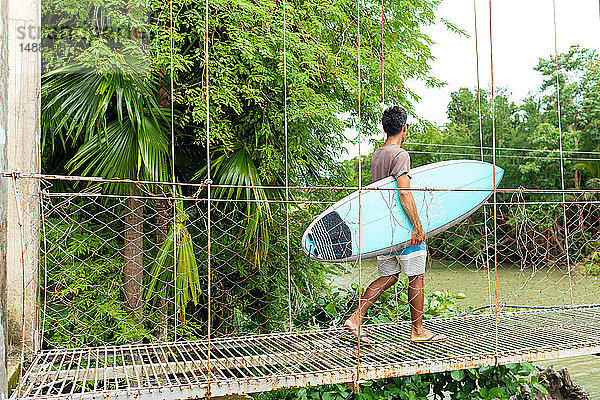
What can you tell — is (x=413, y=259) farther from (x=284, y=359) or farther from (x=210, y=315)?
(x=210, y=315)

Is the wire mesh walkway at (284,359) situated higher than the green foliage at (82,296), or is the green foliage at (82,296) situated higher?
the green foliage at (82,296)

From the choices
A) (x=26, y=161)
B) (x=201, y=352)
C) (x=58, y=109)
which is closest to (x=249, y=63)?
(x=58, y=109)

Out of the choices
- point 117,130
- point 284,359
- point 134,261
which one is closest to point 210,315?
point 284,359

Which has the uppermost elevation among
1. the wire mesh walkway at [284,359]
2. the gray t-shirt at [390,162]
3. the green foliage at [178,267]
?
the gray t-shirt at [390,162]

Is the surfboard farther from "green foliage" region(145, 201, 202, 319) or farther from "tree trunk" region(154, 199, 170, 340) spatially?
"tree trunk" region(154, 199, 170, 340)

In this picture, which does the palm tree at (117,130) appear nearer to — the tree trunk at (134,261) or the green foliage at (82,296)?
the tree trunk at (134,261)

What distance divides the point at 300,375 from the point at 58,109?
2242 mm

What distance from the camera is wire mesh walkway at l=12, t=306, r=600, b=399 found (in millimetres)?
2430

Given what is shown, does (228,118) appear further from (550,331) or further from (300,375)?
(550,331)

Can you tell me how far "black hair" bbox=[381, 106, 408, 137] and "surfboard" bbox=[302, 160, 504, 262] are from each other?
0.85ft

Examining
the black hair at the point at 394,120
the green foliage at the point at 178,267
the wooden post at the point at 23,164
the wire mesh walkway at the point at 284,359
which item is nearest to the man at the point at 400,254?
the black hair at the point at 394,120

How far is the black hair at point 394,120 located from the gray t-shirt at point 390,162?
0.28ft

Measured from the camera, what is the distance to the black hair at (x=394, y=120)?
3.03 m

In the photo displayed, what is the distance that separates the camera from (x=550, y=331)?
131 inches
